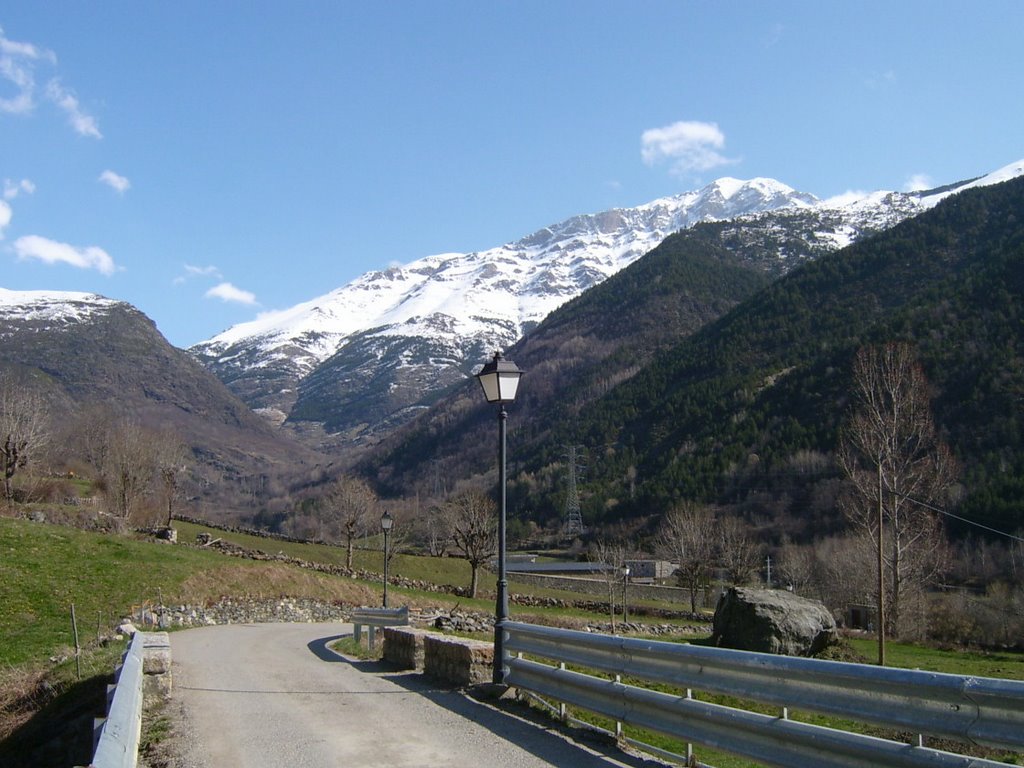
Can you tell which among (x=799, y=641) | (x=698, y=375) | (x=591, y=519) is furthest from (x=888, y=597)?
(x=698, y=375)

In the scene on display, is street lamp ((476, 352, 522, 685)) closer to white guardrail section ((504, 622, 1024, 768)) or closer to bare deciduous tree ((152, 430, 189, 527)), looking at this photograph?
white guardrail section ((504, 622, 1024, 768))

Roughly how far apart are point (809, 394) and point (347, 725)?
130 metres

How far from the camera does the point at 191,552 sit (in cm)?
4147

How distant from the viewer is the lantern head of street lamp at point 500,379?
43.4 feet

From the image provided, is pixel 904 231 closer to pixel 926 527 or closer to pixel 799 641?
pixel 926 527

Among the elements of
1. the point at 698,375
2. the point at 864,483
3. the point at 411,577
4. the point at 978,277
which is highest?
the point at 978,277

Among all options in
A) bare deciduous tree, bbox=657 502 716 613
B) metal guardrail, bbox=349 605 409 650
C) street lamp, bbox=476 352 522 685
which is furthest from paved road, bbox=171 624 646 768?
bare deciduous tree, bbox=657 502 716 613

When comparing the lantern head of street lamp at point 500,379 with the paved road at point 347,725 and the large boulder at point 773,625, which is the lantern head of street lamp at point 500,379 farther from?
the large boulder at point 773,625

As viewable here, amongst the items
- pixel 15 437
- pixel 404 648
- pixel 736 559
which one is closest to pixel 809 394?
pixel 736 559

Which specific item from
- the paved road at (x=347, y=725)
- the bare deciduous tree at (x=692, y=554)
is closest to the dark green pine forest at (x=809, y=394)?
the bare deciduous tree at (x=692, y=554)

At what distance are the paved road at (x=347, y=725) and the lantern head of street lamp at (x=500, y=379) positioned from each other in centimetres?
415

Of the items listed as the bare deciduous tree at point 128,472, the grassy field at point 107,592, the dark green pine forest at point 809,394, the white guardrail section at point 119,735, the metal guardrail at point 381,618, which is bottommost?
the grassy field at point 107,592

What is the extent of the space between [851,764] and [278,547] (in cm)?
6618

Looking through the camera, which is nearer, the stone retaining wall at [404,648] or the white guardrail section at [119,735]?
the white guardrail section at [119,735]
